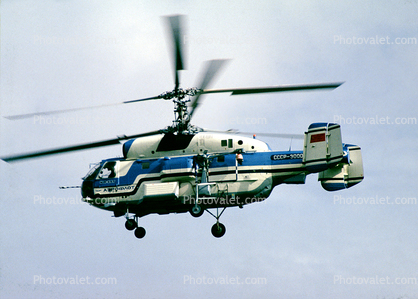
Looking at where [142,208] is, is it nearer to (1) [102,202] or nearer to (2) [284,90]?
(1) [102,202]

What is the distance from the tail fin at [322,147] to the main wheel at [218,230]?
14.6 feet

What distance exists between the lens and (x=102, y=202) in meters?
26.2

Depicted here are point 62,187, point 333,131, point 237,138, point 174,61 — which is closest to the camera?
point 174,61

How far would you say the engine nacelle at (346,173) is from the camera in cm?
2439

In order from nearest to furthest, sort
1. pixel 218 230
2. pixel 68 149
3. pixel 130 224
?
pixel 68 149, pixel 218 230, pixel 130 224

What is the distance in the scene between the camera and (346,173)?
24.8m

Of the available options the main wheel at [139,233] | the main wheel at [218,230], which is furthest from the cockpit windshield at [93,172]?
the main wheel at [218,230]

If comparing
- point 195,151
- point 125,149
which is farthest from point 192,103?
point 125,149

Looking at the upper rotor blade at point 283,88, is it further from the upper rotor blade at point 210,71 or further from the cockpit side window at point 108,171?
the cockpit side window at point 108,171

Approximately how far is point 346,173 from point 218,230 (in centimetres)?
582

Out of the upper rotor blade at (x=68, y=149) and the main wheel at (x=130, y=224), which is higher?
the upper rotor blade at (x=68, y=149)

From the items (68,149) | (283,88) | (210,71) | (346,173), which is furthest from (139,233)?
(283,88)

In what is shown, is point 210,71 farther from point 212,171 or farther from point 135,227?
point 135,227

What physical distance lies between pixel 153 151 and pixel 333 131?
7.70m
